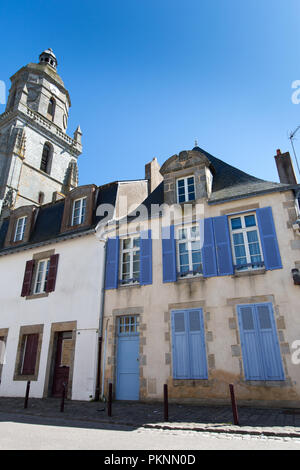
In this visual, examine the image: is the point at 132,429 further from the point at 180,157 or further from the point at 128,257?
the point at 180,157

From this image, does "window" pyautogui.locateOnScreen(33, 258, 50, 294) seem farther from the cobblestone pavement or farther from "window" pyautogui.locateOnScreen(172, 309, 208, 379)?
"window" pyautogui.locateOnScreen(172, 309, 208, 379)

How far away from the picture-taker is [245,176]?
10.6m

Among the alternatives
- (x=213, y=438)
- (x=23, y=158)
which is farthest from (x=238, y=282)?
(x=23, y=158)

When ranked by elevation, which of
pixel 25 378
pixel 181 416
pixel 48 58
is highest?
pixel 48 58

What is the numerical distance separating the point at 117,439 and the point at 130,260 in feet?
20.4

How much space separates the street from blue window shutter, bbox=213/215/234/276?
4409 millimetres

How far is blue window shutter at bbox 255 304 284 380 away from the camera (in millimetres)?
7332

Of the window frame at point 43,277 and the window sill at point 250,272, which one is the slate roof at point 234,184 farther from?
the window frame at point 43,277

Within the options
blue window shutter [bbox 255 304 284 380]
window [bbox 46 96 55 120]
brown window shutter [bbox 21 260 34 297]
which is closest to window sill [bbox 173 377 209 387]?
blue window shutter [bbox 255 304 284 380]

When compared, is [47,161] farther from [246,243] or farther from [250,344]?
[250,344]

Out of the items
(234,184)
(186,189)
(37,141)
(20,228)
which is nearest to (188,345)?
(186,189)

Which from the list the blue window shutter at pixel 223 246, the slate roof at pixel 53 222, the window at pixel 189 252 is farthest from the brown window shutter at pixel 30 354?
the blue window shutter at pixel 223 246

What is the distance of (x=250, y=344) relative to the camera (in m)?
7.75

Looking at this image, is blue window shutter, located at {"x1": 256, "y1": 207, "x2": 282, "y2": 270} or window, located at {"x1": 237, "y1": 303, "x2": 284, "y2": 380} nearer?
window, located at {"x1": 237, "y1": 303, "x2": 284, "y2": 380}
